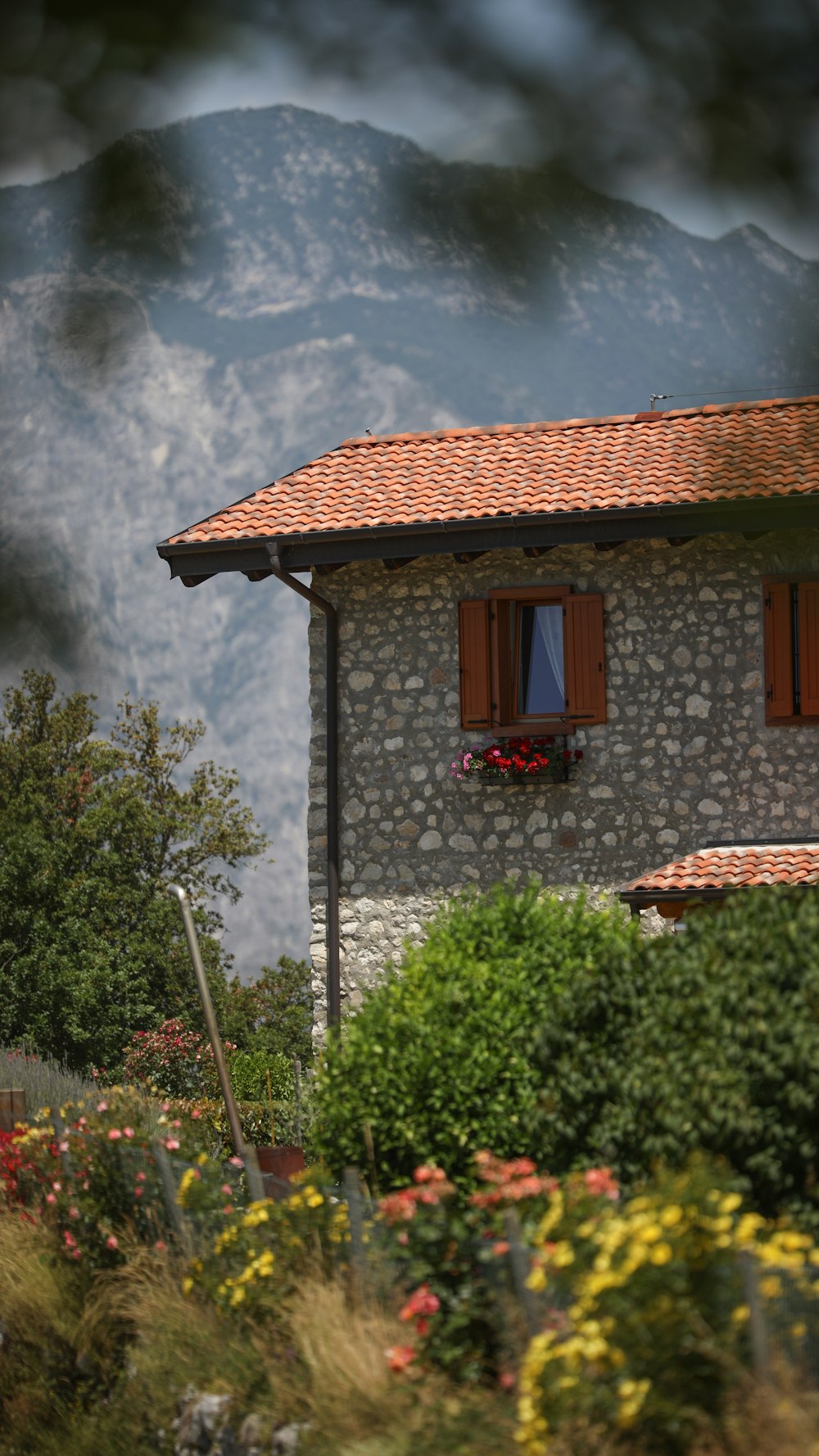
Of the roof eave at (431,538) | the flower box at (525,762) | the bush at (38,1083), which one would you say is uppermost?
the roof eave at (431,538)

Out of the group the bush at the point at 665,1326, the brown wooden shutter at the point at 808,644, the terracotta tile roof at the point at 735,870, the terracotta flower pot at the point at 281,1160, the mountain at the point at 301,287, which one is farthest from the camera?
the brown wooden shutter at the point at 808,644

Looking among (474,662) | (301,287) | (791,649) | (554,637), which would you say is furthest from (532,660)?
(301,287)

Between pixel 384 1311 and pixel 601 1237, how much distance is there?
6.08ft

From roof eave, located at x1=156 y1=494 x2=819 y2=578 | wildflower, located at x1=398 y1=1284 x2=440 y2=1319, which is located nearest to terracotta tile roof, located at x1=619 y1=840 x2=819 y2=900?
roof eave, located at x1=156 y1=494 x2=819 y2=578

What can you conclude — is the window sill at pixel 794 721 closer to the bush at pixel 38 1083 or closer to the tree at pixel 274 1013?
the bush at pixel 38 1083

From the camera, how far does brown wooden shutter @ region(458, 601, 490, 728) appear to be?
45.3ft

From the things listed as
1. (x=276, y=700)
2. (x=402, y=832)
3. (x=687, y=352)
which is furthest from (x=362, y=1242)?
(x=276, y=700)

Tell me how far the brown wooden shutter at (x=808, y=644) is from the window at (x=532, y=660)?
1712 millimetres

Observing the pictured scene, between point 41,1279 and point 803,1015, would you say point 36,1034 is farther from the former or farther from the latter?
point 803,1015

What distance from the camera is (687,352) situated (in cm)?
139

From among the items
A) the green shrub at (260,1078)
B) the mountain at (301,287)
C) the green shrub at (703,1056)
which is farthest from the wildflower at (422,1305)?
the green shrub at (260,1078)

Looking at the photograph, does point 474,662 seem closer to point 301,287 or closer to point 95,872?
point 301,287

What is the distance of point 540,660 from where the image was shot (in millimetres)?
14094

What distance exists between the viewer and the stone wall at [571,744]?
13367 millimetres
